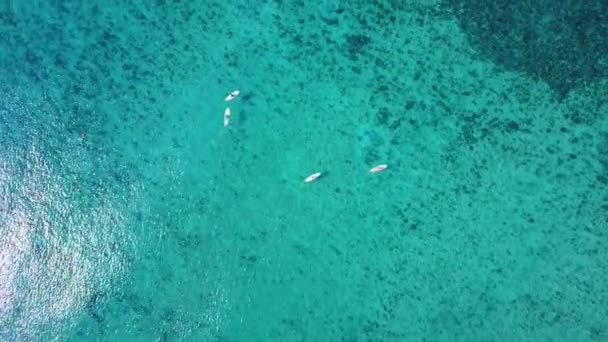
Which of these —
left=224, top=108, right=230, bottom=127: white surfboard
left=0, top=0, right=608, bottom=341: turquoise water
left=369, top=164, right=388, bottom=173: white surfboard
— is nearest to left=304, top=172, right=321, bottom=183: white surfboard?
left=0, top=0, right=608, bottom=341: turquoise water

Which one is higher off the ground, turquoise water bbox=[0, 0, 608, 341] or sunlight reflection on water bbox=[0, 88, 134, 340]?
turquoise water bbox=[0, 0, 608, 341]

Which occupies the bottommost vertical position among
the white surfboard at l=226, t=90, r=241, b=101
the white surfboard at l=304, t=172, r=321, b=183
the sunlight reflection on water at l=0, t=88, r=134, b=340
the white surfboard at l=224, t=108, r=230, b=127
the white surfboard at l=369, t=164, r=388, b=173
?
the sunlight reflection on water at l=0, t=88, r=134, b=340

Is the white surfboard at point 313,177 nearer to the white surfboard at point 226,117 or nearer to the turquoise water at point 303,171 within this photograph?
the turquoise water at point 303,171

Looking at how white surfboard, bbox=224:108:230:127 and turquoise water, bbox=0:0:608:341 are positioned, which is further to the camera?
white surfboard, bbox=224:108:230:127

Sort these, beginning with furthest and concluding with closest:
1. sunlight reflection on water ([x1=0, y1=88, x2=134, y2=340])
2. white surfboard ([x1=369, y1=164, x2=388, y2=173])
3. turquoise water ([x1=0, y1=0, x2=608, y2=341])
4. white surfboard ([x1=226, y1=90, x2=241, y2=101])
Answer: sunlight reflection on water ([x1=0, y1=88, x2=134, y2=340]) → white surfboard ([x1=226, y1=90, x2=241, y2=101]) → white surfboard ([x1=369, y1=164, x2=388, y2=173]) → turquoise water ([x1=0, y1=0, x2=608, y2=341])

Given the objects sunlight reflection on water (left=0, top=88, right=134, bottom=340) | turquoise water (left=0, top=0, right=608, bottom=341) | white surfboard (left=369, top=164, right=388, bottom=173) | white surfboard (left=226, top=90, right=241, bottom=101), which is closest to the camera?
turquoise water (left=0, top=0, right=608, bottom=341)

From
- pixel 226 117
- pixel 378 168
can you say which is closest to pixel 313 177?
pixel 378 168

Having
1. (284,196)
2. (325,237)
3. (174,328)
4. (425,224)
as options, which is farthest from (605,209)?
(174,328)

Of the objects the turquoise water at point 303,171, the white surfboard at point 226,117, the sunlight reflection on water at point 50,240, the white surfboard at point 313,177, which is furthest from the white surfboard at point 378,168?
the sunlight reflection on water at point 50,240

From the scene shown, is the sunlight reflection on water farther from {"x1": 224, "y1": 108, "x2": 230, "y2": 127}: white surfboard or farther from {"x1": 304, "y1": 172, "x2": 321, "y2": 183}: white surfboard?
{"x1": 304, "y1": 172, "x2": 321, "y2": 183}: white surfboard
